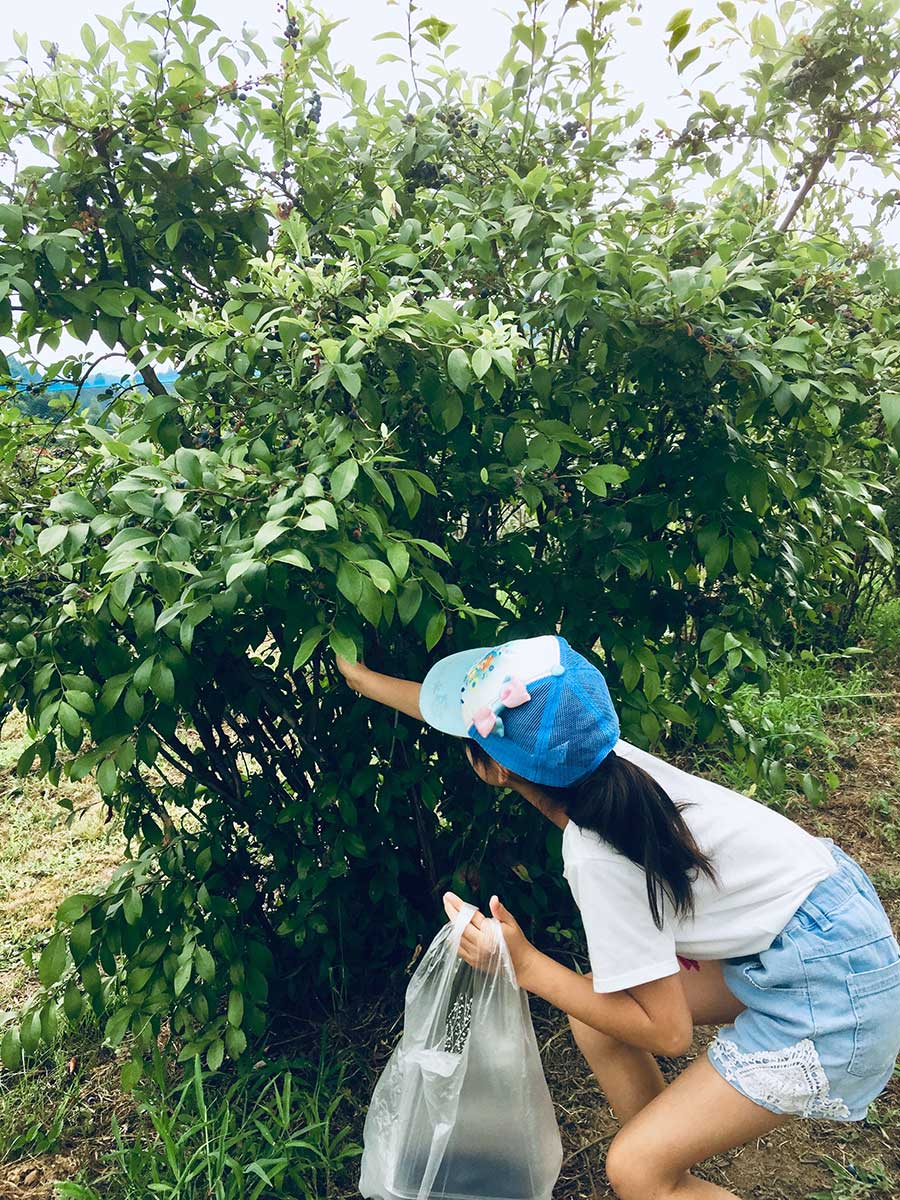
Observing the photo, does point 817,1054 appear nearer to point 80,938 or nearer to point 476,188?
point 80,938

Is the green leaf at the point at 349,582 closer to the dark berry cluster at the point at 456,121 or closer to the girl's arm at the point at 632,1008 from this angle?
the girl's arm at the point at 632,1008

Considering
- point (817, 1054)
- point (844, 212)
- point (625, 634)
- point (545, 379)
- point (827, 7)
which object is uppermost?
point (827, 7)

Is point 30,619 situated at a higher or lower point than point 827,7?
lower

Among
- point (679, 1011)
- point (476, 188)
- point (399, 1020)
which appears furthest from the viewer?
point (399, 1020)

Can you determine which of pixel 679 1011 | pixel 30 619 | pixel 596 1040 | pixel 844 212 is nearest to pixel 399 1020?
pixel 596 1040

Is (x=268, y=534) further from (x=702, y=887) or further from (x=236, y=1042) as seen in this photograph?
(x=236, y=1042)

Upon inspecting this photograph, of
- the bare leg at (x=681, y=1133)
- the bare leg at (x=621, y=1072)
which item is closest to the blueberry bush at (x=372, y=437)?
the bare leg at (x=621, y=1072)

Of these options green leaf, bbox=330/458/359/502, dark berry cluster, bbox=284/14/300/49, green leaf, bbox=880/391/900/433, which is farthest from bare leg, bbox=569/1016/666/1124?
dark berry cluster, bbox=284/14/300/49

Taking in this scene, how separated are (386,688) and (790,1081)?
0.86 m

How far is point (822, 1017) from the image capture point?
4.58 feet

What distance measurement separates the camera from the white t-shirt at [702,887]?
4.45ft

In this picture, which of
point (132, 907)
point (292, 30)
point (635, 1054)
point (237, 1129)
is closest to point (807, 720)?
point (635, 1054)

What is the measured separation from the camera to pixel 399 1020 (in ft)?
6.90

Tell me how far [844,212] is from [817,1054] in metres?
2.19
